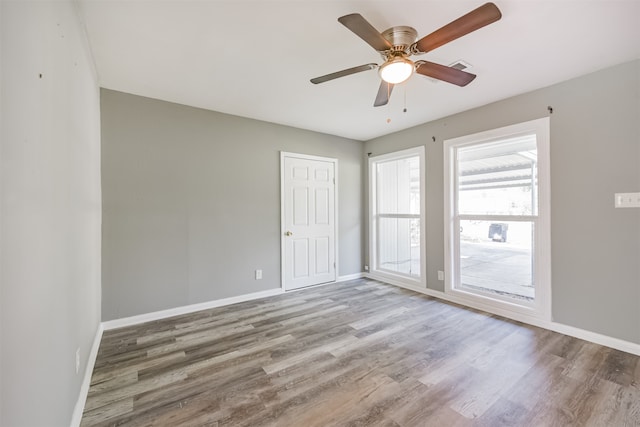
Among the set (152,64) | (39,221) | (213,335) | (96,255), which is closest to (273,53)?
(152,64)

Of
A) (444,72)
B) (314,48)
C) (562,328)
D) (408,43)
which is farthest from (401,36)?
(562,328)

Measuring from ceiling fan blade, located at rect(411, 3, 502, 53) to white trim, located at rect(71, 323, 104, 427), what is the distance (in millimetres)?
3076

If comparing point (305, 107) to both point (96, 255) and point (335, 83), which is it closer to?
point (335, 83)

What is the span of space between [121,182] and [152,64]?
4.31 feet

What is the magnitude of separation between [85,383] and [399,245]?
161 inches

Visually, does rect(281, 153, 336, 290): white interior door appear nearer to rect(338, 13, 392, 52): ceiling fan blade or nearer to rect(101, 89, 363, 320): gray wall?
rect(101, 89, 363, 320): gray wall

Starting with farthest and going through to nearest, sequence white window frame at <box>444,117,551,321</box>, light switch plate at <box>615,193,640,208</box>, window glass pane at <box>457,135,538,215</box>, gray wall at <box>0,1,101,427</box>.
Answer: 1. window glass pane at <box>457,135,538,215</box>
2. white window frame at <box>444,117,551,321</box>
3. light switch plate at <box>615,193,640,208</box>
4. gray wall at <box>0,1,101,427</box>

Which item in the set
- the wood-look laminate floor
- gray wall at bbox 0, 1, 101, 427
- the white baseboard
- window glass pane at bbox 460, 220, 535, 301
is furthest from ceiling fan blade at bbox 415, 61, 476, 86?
the white baseboard

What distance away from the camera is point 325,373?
82.9 inches

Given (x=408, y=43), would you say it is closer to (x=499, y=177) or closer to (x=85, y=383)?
(x=499, y=177)

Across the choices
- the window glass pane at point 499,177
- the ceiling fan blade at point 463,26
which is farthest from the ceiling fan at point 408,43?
the window glass pane at point 499,177

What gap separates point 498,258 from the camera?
11.1ft

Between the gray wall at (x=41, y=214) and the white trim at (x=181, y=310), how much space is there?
3.72 ft

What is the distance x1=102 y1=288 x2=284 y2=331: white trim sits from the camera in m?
2.92
